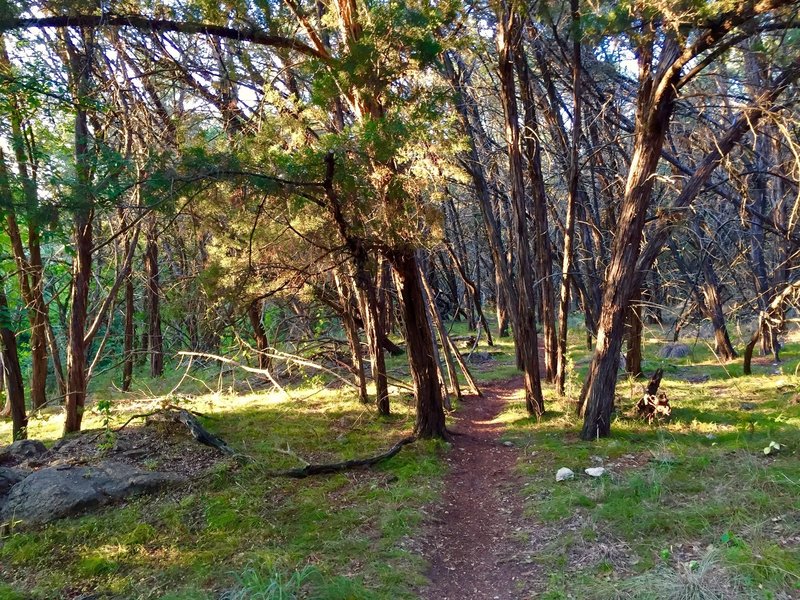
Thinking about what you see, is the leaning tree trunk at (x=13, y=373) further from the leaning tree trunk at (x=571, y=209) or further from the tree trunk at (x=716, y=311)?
the tree trunk at (x=716, y=311)

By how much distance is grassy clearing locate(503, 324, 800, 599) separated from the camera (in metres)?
3.96

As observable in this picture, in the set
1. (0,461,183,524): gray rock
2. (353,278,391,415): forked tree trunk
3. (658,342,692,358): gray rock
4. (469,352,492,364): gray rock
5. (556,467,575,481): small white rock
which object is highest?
(353,278,391,415): forked tree trunk

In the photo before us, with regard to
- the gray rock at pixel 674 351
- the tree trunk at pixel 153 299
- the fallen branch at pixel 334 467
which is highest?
the tree trunk at pixel 153 299

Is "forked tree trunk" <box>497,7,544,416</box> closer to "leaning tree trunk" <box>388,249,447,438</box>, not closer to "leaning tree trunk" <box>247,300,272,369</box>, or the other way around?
"leaning tree trunk" <box>388,249,447,438</box>

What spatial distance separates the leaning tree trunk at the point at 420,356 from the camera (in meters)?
7.80

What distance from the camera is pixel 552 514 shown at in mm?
5551

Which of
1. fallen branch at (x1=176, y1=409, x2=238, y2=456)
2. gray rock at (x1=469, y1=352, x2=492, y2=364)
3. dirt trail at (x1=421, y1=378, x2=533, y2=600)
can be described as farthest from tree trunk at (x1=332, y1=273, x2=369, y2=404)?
gray rock at (x1=469, y1=352, x2=492, y2=364)

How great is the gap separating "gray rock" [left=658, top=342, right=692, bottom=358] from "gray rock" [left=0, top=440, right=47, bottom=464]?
13.7m

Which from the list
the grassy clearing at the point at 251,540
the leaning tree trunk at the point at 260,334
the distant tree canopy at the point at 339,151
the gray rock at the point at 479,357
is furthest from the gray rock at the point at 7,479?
the gray rock at the point at 479,357

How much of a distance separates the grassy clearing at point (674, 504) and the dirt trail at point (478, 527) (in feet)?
0.71

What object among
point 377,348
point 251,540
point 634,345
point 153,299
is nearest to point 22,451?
point 251,540

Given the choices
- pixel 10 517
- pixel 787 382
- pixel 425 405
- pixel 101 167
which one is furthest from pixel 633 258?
pixel 10 517

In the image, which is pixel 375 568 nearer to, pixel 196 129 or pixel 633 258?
pixel 633 258

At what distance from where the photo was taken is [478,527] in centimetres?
574
